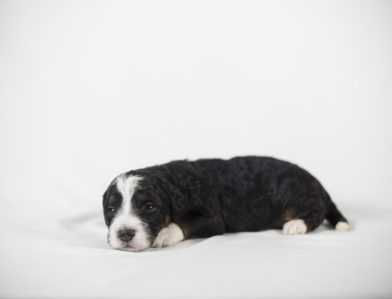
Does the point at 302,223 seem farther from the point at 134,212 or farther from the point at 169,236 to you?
the point at 134,212

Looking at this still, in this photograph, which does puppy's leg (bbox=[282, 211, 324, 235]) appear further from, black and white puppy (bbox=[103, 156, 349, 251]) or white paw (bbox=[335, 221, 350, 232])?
white paw (bbox=[335, 221, 350, 232])

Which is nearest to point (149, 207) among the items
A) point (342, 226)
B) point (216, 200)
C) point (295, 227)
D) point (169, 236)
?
point (169, 236)

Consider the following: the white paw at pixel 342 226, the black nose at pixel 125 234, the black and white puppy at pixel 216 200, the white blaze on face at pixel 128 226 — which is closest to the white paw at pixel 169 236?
the black and white puppy at pixel 216 200

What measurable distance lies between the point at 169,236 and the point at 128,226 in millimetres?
494

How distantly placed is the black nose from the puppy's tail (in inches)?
89.2

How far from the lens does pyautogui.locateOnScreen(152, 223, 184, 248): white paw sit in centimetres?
443

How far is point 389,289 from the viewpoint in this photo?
10.4 ft

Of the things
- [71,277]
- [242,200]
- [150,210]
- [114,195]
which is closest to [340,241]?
[242,200]

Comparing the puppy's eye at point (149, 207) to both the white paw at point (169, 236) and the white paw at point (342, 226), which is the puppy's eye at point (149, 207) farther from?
the white paw at point (342, 226)

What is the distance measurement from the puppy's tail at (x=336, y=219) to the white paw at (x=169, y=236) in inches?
67.9

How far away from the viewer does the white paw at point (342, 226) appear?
5035mm

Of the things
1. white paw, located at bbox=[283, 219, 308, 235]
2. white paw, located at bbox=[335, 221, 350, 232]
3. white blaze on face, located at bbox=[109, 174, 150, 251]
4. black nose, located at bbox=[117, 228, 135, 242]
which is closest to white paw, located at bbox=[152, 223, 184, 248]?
white blaze on face, located at bbox=[109, 174, 150, 251]

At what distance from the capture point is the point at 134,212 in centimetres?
433

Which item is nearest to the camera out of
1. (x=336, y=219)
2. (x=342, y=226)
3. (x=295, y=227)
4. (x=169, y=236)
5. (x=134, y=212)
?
(x=134, y=212)
